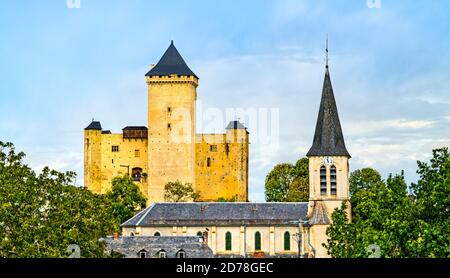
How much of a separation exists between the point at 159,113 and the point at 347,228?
72577mm

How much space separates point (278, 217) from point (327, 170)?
387 inches

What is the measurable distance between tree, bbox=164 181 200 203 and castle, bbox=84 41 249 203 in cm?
228

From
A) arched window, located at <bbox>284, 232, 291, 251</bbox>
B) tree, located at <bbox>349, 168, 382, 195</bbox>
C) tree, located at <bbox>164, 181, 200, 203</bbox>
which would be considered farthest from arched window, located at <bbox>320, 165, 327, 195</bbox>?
tree, located at <bbox>164, 181, 200, 203</bbox>

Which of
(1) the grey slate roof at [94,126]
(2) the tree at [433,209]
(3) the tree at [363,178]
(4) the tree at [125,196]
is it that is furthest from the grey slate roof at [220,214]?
(2) the tree at [433,209]

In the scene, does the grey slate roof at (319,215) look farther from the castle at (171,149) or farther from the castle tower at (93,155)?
the castle tower at (93,155)

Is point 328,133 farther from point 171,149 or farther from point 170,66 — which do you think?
point 170,66

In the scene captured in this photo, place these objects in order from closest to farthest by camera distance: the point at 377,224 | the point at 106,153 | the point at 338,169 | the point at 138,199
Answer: the point at 377,224 < the point at 338,169 < the point at 138,199 < the point at 106,153

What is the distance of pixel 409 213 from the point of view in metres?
36.3

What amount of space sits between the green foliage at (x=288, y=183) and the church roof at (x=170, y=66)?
25.1 m

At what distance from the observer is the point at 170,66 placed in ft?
448

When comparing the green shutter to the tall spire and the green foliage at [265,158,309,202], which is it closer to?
the tall spire
